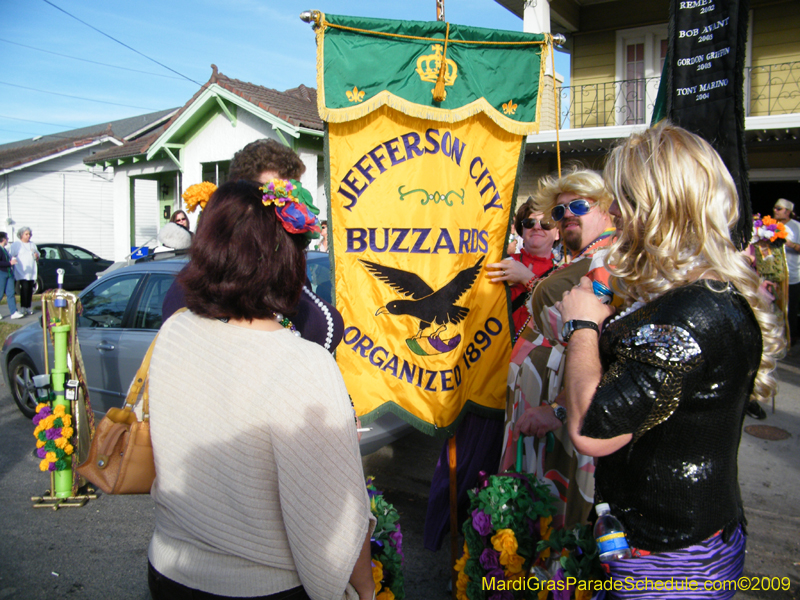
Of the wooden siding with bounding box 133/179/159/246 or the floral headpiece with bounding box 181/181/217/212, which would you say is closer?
the floral headpiece with bounding box 181/181/217/212

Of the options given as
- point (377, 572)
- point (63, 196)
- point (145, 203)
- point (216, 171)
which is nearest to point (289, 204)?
point (377, 572)

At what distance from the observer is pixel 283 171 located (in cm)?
225

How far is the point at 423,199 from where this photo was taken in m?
2.81

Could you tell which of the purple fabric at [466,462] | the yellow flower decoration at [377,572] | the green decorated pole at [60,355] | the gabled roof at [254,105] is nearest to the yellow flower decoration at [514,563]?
the yellow flower decoration at [377,572]

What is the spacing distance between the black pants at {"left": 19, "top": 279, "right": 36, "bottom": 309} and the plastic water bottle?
1472 cm

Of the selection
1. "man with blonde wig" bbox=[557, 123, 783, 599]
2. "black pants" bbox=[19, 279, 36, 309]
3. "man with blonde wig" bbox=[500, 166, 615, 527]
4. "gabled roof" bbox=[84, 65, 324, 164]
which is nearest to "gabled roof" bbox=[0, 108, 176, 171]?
"gabled roof" bbox=[84, 65, 324, 164]

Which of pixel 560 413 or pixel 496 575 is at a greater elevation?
pixel 560 413

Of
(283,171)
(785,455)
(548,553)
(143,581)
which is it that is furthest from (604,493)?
(785,455)

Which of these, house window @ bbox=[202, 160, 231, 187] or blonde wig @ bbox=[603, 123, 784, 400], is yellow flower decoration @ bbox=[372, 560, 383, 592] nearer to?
blonde wig @ bbox=[603, 123, 784, 400]

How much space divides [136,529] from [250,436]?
2952 millimetres

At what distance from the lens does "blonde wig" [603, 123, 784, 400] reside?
4.18ft

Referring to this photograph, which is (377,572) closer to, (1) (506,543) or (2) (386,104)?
(1) (506,543)

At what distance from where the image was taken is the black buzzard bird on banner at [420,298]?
2848 millimetres

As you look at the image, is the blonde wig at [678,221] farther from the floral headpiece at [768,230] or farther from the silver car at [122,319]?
the floral headpiece at [768,230]
